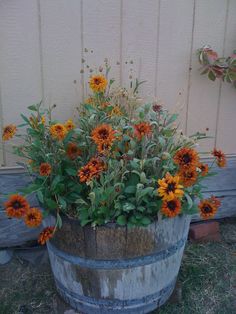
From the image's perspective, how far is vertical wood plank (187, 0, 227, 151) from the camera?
2.08 m

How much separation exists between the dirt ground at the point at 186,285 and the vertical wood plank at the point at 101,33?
1.06 metres

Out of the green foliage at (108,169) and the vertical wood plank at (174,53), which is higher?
the vertical wood plank at (174,53)

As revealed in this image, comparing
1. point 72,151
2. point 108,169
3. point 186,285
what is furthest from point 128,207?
point 186,285

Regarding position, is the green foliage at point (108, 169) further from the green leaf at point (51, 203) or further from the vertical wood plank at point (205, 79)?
the vertical wood plank at point (205, 79)

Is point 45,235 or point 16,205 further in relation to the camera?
point 45,235

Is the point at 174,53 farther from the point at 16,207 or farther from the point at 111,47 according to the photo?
the point at 16,207

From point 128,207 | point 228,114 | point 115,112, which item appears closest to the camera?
point 128,207

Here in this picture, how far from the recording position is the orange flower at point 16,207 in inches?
52.4

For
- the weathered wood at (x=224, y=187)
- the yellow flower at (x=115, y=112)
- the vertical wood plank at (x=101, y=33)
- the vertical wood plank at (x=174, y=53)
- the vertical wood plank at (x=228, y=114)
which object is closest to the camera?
the yellow flower at (x=115, y=112)

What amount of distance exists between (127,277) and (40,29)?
1.26 meters

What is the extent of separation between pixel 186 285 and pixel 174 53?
50.1 inches

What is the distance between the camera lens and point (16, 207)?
1.34 meters

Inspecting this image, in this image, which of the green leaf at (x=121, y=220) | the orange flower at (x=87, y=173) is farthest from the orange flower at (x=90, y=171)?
the green leaf at (x=121, y=220)

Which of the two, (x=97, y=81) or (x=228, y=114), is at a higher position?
(x=97, y=81)
